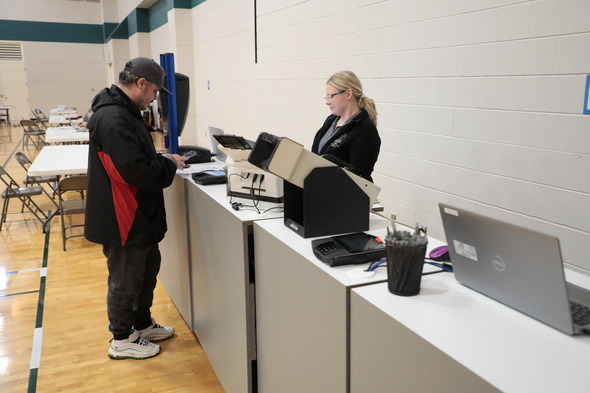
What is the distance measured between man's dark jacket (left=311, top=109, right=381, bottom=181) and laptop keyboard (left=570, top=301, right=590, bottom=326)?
1.49 m

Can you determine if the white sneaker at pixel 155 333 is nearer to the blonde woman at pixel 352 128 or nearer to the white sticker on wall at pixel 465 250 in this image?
the blonde woman at pixel 352 128

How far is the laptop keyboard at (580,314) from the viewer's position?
1089 mm

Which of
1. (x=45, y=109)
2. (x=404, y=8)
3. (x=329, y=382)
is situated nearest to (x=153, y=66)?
(x=404, y=8)

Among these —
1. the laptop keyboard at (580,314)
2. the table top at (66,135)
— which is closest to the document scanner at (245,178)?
the laptop keyboard at (580,314)

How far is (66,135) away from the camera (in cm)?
762

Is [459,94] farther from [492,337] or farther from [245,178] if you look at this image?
[492,337]

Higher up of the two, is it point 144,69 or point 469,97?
point 144,69

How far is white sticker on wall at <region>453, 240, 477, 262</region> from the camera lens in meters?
1.24

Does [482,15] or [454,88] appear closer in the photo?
[482,15]

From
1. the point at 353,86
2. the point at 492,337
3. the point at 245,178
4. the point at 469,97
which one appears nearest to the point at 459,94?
the point at 469,97

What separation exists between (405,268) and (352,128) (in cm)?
146

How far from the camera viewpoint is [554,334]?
42.8 inches

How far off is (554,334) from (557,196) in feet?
4.45

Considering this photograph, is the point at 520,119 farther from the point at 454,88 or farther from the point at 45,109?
the point at 45,109
